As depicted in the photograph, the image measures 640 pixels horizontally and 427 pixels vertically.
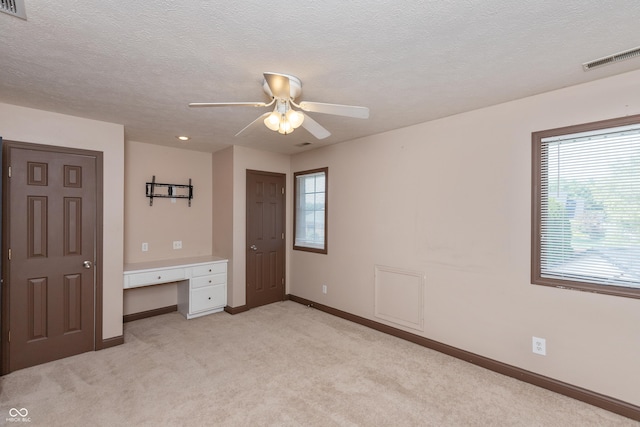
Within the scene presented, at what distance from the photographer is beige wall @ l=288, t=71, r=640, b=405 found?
7.41 ft

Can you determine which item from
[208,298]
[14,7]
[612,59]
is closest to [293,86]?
[14,7]

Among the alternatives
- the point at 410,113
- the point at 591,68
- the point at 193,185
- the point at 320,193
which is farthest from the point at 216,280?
the point at 591,68

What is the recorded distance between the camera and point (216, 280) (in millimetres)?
4363

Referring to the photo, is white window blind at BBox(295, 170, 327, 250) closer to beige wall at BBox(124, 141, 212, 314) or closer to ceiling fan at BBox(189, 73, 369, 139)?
beige wall at BBox(124, 141, 212, 314)

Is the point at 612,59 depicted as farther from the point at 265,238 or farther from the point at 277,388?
the point at 265,238

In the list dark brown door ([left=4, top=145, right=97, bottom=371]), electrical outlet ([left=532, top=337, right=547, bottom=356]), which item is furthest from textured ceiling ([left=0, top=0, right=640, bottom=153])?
electrical outlet ([left=532, top=337, right=547, bottom=356])

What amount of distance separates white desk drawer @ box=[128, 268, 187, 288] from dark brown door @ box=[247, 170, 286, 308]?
100 cm

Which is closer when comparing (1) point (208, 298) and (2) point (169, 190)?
(1) point (208, 298)

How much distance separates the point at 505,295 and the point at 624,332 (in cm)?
78

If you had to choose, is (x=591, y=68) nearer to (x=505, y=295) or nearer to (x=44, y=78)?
(x=505, y=295)

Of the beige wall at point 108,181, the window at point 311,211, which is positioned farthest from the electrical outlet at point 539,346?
the beige wall at point 108,181

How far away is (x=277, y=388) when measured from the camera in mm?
2512

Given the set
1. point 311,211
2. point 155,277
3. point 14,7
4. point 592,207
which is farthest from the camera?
point 311,211

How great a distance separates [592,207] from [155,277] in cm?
464
